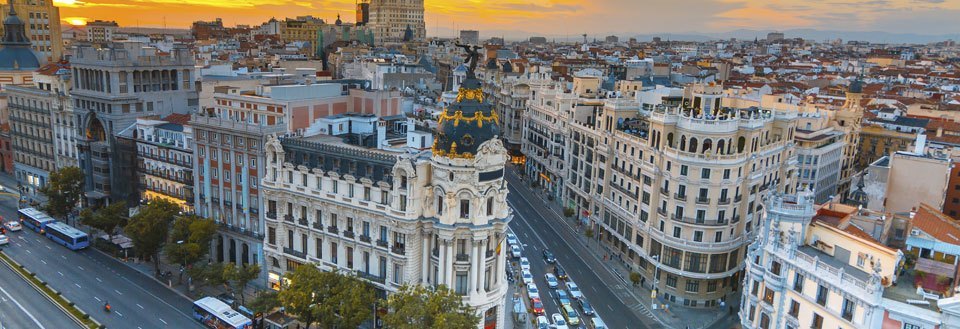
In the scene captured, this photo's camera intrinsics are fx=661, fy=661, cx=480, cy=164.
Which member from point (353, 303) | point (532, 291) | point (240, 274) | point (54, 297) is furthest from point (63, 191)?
point (532, 291)

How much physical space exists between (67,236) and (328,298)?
61.3m

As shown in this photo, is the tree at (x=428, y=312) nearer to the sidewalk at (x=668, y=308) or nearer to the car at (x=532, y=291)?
the car at (x=532, y=291)

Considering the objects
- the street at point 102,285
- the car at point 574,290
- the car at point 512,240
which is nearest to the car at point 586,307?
the car at point 574,290

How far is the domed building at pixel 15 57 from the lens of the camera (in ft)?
535

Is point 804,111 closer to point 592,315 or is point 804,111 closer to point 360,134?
point 592,315

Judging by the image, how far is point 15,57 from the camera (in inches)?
6521

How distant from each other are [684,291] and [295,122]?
6665 cm

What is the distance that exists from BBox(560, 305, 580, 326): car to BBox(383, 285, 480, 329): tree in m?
26.1

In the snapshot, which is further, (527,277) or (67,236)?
(67,236)

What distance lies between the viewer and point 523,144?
571 ft

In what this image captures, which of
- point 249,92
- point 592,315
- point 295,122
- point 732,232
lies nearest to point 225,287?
point 295,122

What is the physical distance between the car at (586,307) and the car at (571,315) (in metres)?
1.35

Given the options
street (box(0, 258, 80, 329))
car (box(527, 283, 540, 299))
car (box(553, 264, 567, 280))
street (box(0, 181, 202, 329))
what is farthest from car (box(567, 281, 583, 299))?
street (box(0, 258, 80, 329))

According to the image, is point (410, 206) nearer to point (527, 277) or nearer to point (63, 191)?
point (527, 277)
